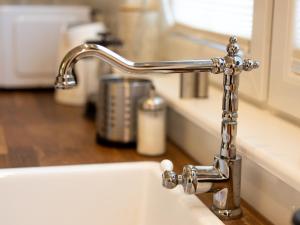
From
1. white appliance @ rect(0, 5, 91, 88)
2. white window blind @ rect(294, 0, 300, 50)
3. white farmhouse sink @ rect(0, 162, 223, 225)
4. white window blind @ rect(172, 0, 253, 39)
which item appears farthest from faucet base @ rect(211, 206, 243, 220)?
white appliance @ rect(0, 5, 91, 88)

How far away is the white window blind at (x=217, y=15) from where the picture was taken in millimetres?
1392

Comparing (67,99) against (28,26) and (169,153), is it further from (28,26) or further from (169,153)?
(169,153)

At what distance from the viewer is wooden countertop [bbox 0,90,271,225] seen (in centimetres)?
138

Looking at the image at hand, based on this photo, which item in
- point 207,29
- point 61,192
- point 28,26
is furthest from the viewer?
point 28,26

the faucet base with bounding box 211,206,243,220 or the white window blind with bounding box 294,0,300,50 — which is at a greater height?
the white window blind with bounding box 294,0,300,50

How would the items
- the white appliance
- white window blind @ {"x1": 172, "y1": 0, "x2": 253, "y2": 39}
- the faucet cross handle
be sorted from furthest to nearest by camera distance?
the white appliance < white window blind @ {"x1": 172, "y1": 0, "x2": 253, "y2": 39} < the faucet cross handle

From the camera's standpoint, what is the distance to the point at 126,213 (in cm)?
127

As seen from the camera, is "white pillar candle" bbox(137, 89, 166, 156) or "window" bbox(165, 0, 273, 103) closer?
"window" bbox(165, 0, 273, 103)

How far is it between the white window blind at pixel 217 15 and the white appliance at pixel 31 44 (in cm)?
60

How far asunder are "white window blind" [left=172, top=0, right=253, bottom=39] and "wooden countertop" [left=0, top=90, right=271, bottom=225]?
0.32 meters

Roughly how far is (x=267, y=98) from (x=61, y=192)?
1.56 ft

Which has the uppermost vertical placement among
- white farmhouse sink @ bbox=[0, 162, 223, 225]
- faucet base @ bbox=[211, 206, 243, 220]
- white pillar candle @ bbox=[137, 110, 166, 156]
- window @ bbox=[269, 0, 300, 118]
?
window @ bbox=[269, 0, 300, 118]

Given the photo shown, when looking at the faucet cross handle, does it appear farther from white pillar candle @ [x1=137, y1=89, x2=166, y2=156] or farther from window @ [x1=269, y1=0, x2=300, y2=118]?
white pillar candle @ [x1=137, y1=89, x2=166, y2=156]

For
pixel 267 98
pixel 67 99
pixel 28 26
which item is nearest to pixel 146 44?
pixel 67 99
